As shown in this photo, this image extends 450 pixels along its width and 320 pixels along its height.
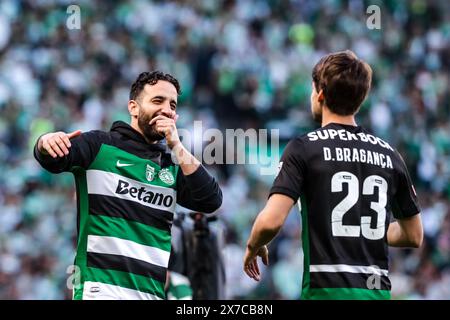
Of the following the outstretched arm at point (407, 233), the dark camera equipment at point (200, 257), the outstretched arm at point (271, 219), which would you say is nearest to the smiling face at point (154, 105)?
the outstretched arm at point (271, 219)

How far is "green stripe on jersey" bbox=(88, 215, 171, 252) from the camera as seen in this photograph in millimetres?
4754

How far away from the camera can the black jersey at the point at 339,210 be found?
162 inches

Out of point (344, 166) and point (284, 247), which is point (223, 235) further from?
point (284, 247)

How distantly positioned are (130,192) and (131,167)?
0.47 ft

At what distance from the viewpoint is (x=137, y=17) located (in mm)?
15523

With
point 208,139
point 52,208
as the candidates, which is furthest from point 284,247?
point 52,208

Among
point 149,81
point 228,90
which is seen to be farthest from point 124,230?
point 228,90

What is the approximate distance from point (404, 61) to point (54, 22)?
5.65 m

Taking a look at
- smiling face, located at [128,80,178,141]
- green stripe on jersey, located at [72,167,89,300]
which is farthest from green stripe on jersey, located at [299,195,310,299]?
green stripe on jersey, located at [72,167,89,300]

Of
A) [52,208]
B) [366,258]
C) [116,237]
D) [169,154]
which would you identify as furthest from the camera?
[52,208]

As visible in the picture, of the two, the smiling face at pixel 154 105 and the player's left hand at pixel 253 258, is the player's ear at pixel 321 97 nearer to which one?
the player's left hand at pixel 253 258

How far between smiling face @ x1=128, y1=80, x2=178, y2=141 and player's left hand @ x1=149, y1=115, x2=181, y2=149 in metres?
0.06

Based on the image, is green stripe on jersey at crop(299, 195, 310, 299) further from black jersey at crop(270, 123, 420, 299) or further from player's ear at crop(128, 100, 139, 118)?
player's ear at crop(128, 100, 139, 118)

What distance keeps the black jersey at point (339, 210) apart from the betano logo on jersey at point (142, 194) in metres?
0.92
